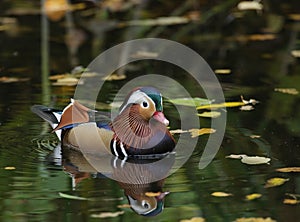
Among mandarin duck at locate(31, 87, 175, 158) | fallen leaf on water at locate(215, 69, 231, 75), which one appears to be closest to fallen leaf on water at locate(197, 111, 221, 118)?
mandarin duck at locate(31, 87, 175, 158)

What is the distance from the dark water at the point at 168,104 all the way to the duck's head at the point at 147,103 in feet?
1.19

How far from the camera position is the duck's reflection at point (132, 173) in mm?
5145

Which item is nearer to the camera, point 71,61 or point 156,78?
point 156,78

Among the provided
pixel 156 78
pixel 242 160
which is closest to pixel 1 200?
pixel 242 160

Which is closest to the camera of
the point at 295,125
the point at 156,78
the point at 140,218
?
the point at 140,218

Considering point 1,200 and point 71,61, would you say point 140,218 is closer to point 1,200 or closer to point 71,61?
point 1,200

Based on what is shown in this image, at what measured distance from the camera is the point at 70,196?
519cm

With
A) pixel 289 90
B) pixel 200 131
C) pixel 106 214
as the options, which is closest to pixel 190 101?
pixel 200 131

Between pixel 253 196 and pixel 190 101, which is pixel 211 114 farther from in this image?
pixel 253 196

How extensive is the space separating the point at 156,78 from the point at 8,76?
128 centimetres

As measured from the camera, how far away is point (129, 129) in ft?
19.5

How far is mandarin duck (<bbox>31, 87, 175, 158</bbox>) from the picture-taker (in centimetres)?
585

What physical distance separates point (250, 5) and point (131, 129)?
429 centimetres

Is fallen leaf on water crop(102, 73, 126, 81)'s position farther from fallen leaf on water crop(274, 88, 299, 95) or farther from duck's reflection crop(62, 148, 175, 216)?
duck's reflection crop(62, 148, 175, 216)
